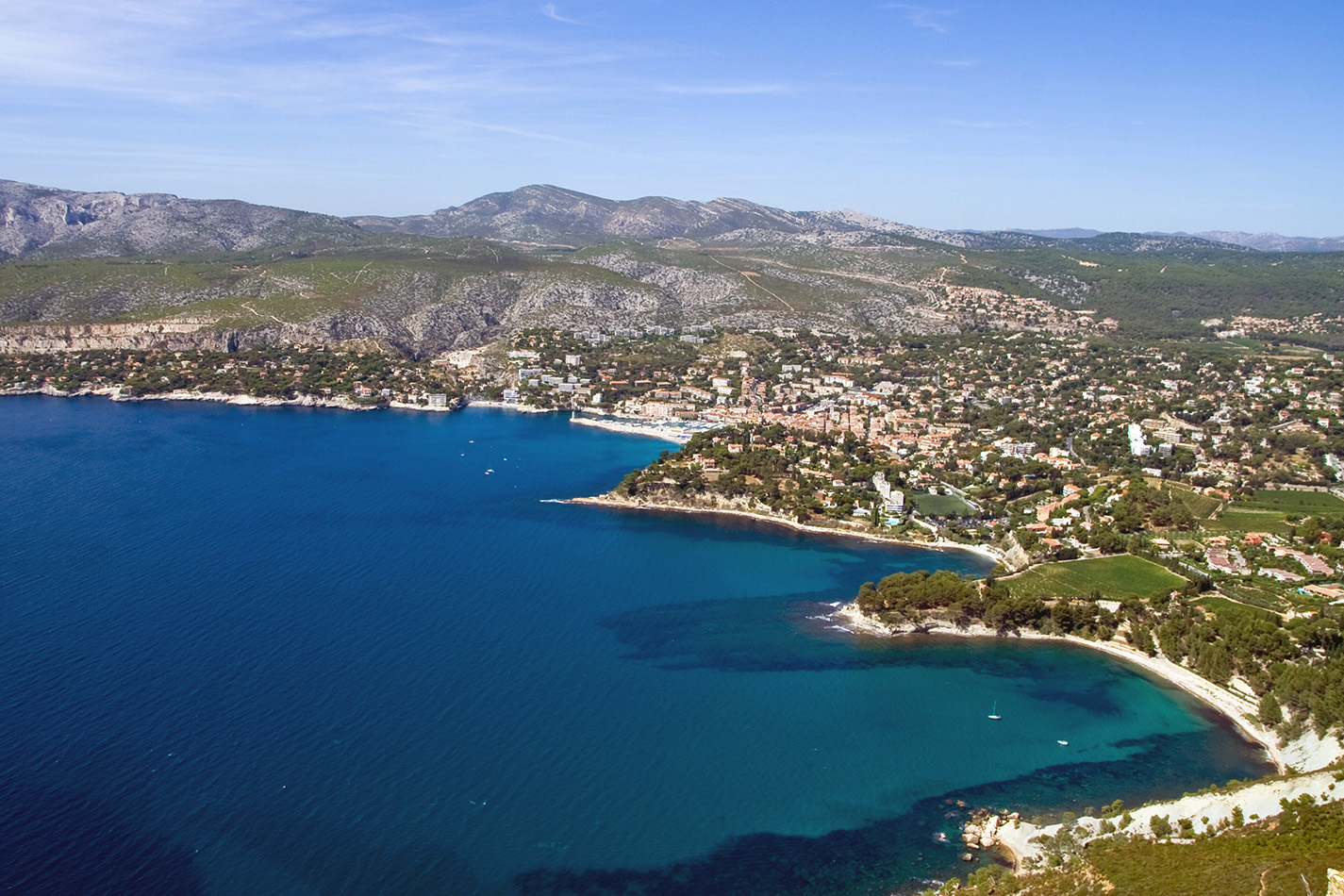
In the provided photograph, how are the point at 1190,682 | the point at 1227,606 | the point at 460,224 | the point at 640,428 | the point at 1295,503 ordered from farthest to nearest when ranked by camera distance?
the point at 460,224 < the point at 640,428 < the point at 1295,503 < the point at 1227,606 < the point at 1190,682

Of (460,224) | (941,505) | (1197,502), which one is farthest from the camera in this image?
(460,224)

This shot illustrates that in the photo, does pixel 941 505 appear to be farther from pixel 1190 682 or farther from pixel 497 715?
pixel 497 715

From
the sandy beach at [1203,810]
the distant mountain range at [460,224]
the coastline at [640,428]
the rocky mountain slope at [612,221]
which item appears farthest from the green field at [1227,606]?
the rocky mountain slope at [612,221]

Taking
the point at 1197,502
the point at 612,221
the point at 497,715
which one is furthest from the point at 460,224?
→ the point at 497,715

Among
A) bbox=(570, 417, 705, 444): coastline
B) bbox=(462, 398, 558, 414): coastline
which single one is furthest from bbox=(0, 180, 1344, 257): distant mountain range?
bbox=(570, 417, 705, 444): coastline

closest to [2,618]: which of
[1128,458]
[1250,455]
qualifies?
[1128,458]

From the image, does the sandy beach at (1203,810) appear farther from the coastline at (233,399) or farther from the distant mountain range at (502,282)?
the distant mountain range at (502,282)

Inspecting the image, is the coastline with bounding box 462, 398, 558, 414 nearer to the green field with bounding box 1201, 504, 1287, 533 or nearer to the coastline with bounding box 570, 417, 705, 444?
the coastline with bounding box 570, 417, 705, 444
